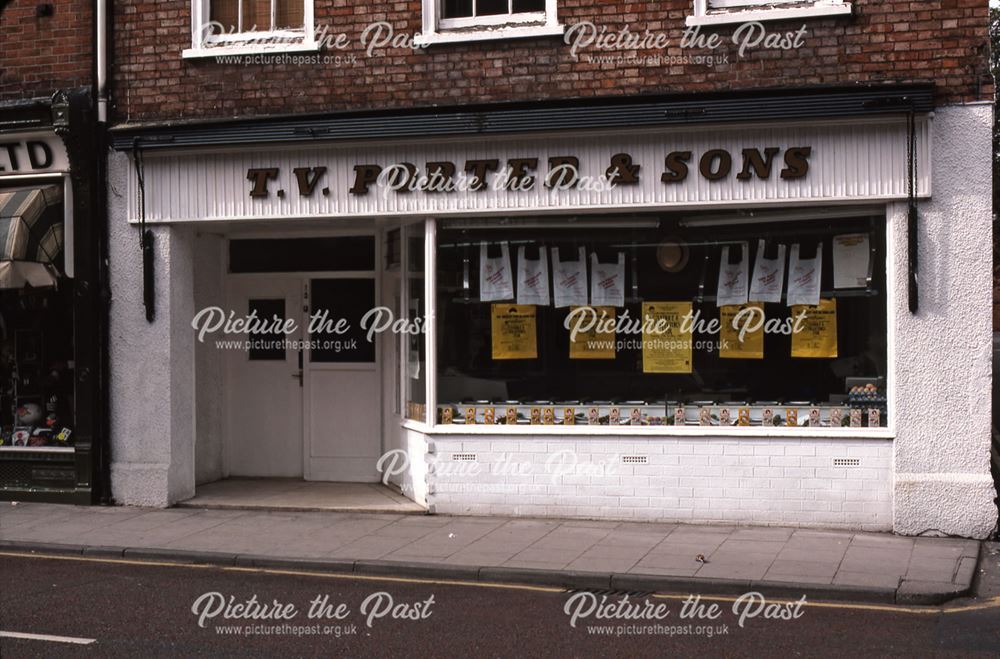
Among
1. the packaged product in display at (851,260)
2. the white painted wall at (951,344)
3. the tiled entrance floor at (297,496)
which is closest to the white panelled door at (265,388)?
the tiled entrance floor at (297,496)

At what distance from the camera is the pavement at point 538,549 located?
27.7ft

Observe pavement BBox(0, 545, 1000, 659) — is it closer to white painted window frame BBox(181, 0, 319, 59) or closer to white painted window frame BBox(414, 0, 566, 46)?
white painted window frame BBox(414, 0, 566, 46)

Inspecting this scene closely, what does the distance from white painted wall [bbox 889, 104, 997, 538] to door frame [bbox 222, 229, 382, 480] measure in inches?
221

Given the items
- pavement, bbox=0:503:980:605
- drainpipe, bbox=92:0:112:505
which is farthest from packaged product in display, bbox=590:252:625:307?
drainpipe, bbox=92:0:112:505

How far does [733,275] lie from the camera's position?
432 inches

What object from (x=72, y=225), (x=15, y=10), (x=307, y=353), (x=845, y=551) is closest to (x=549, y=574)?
(x=845, y=551)

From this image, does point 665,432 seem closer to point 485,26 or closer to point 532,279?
point 532,279

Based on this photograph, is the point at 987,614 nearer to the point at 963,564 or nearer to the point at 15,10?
Answer: the point at 963,564

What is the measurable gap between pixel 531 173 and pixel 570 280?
1.15m

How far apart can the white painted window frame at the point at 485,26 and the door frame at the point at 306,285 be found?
2435 millimetres

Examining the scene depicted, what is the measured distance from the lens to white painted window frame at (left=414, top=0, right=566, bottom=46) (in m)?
11.0

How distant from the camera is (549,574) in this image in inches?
342

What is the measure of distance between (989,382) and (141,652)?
7275 mm

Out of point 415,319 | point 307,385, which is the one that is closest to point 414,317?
point 415,319
